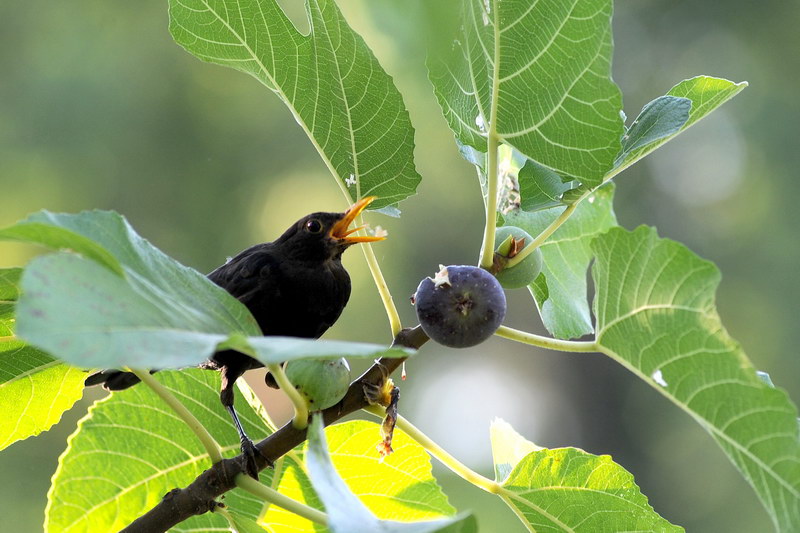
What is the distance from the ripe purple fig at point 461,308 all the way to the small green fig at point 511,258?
150 millimetres

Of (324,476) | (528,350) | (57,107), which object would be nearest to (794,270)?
(528,350)

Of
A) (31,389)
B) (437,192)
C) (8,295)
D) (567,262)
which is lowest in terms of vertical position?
(437,192)

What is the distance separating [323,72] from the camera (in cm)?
190

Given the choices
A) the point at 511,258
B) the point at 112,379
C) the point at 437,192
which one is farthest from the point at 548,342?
the point at 437,192

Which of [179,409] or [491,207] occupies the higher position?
[491,207]

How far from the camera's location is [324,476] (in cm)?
121

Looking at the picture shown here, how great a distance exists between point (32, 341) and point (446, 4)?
2.61 ft

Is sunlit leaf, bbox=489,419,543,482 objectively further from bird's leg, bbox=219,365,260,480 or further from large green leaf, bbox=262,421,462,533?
bird's leg, bbox=219,365,260,480

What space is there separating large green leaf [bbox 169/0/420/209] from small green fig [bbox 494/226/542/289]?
0.28 meters

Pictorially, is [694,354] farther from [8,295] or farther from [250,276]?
[250,276]

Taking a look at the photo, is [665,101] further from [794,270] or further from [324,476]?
[794,270]

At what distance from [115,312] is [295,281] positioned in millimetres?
1737

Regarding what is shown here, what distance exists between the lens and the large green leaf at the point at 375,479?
1.95 meters

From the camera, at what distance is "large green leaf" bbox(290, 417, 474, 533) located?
3.59 ft
